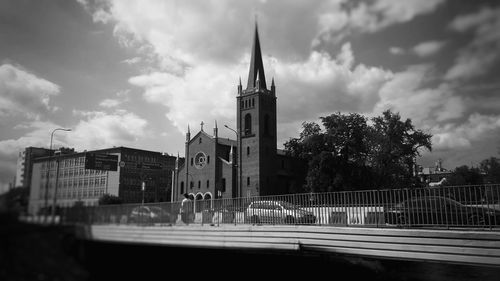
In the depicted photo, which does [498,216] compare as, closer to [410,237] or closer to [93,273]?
[410,237]

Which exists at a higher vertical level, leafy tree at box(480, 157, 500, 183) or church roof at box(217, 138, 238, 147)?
church roof at box(217, 138, 238, 147)

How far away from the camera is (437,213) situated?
1206 centimetres

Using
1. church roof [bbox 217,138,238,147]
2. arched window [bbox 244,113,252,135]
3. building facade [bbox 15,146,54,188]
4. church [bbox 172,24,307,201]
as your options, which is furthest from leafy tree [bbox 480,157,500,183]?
building facade [bbox 15,146,54,188]

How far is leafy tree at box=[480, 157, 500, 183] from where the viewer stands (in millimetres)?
72438

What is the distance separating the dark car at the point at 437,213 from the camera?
1144cm

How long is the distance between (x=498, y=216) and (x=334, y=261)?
9.27 metres

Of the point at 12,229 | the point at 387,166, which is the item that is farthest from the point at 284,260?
the point at 387,166

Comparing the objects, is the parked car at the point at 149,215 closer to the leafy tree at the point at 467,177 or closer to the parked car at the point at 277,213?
the parked car at the point at 277,213

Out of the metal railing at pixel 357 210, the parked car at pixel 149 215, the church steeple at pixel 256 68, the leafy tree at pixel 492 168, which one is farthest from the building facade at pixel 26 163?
the leafy tree at pixel 492 168

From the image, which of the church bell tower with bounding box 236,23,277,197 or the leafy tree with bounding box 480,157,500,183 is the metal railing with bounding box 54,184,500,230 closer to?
the church bell tower with bounding box 236,23,277,197

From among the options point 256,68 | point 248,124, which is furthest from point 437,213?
point 256,68

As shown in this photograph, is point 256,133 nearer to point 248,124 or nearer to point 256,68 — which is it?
point 248,124

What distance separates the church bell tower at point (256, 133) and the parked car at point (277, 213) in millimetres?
51549

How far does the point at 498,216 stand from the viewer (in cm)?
1160
